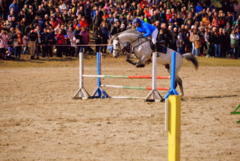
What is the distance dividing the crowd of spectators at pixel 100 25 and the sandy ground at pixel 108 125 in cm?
666

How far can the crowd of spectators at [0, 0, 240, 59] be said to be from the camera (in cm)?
2292

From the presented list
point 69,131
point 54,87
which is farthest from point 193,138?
point 54,87

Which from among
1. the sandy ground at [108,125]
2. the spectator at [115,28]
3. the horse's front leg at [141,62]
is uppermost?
the spectator at [115,28]

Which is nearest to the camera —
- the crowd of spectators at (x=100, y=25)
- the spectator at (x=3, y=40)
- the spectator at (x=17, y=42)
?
the spectator at (x=3, y=40)

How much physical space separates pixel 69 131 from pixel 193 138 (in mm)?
2533

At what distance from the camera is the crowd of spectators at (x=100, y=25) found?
22.9 m

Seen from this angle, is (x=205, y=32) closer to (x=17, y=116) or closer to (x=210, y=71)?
(x=210, y=71)

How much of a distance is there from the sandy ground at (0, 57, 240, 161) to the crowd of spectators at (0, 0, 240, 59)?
666 cm

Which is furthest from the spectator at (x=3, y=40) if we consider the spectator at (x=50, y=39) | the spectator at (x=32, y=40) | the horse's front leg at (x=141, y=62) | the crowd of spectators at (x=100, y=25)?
the horse's front leg at (x=141, y=62)

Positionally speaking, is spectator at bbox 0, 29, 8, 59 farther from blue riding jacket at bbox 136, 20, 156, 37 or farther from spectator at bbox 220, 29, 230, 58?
spectator at bbox 220, 29, 230, 58

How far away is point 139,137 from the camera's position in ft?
26.6

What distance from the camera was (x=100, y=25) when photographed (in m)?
25.0

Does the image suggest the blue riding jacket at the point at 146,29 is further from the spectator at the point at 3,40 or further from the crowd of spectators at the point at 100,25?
the spectator at the point at 3,40

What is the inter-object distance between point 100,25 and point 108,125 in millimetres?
16400
